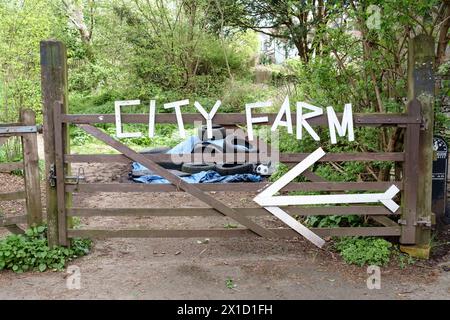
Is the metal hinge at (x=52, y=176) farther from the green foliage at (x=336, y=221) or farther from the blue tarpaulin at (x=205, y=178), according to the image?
the blue tarpaulin at (x=205, y=178)

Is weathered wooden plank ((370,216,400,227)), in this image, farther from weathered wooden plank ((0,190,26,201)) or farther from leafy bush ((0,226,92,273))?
weathered wooden plank ((0,190,26,201))

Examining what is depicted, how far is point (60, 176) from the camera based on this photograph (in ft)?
16.3

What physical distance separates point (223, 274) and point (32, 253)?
2.01 metres

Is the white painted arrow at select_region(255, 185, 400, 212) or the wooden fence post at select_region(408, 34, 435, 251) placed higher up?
the wooden fence post at select_region(408, 34, 435, 251)

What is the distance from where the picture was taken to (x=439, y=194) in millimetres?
6277

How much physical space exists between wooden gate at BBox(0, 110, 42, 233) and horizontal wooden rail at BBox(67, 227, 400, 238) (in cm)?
52

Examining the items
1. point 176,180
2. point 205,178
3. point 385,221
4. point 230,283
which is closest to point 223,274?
point 230,283

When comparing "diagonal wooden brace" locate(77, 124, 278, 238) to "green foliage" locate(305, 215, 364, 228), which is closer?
"diagonal wooden brace" locate(77, 124, 278, 238)

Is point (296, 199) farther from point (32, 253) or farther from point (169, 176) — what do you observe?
point (32, 253)

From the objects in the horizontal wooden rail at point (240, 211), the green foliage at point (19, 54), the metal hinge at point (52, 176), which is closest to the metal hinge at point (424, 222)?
the horizontal wooden rail at point (240, 211)

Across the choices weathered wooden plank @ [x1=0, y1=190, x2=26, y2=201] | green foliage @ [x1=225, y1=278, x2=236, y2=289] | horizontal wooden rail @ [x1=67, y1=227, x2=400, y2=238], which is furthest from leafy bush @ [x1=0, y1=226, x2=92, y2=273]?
green foliage @ [x1=225, y1=278, x2=236, y2=289]

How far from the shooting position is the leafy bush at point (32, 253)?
15.8ft

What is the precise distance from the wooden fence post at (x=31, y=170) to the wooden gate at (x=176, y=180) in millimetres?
252

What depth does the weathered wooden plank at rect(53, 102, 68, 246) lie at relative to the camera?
488 cm
